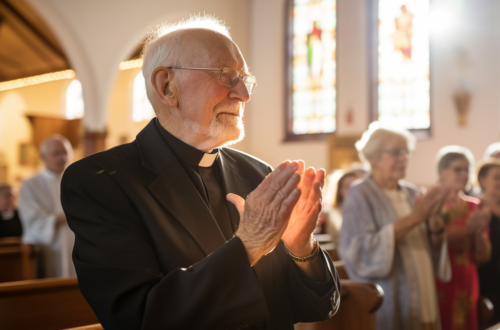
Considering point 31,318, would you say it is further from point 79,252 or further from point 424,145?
point 424,145

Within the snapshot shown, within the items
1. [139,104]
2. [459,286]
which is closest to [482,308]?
[459,286]

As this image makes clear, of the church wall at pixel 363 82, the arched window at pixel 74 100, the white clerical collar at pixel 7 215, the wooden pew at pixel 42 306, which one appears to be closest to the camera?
the wooden pew at pixel 42 306

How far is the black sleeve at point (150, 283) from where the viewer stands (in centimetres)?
119

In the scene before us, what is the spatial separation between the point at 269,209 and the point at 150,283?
35cm

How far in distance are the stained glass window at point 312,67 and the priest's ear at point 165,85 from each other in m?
10.1

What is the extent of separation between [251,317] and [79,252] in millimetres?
488

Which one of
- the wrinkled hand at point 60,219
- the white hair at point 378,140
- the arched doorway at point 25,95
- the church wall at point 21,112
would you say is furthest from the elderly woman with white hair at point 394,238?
the church wall at point 21,112

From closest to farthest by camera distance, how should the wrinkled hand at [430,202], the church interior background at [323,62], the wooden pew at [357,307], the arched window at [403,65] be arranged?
the wooden pew at [357,307]
the wrinkled hand at [430,202]
the church interior background at [323,62]
the arched window at [403,65]

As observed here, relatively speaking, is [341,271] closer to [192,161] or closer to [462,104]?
[192,161]

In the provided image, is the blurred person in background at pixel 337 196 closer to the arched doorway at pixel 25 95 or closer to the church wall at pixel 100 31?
the church wall at pixel 100 31

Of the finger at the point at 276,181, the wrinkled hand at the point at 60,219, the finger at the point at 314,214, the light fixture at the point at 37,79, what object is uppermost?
the light fixture at the point at 37,79

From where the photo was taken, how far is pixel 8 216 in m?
5.70

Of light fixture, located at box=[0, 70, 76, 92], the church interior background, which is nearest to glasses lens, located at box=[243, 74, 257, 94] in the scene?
the church interior background

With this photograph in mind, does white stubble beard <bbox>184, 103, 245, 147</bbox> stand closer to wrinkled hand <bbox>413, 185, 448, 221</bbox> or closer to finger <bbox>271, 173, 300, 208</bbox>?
finger <bbox>271, 173, 300, 208</bbox>
